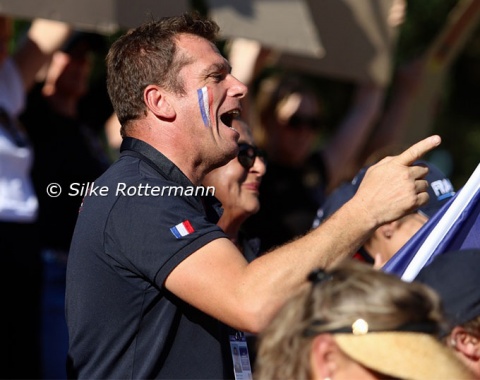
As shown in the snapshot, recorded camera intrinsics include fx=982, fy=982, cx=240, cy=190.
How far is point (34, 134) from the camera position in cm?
538

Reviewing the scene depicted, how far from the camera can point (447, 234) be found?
10.6 feet

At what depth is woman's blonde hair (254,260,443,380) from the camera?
83.5 inches

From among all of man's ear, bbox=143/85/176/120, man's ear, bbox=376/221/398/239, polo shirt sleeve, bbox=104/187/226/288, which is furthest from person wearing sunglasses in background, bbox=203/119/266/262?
polo shirt sleeve, bbox=104/187/226/288

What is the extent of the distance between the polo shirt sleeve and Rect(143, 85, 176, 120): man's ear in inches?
15.0

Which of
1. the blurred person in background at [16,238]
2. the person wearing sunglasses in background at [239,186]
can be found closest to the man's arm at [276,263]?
the person wearing sunglasses in background at [239,186]

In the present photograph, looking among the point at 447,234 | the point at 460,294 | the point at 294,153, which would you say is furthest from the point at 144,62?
the point at 294,153

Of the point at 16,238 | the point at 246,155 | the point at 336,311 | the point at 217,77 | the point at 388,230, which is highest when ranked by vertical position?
the point at 217,77

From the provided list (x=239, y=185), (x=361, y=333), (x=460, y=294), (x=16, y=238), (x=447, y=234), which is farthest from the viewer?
(x=16, y=238)

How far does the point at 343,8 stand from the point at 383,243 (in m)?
2.49

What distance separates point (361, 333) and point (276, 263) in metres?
0.71

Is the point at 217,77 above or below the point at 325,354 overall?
above

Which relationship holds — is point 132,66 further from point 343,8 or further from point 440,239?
point 343,8

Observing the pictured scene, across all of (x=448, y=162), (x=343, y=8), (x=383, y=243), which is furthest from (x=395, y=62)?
(x=383, y=243)

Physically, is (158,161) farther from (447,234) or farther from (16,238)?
(16,238)
